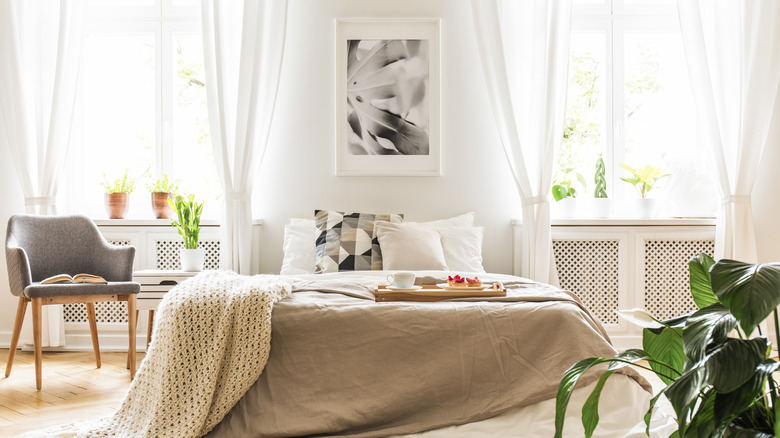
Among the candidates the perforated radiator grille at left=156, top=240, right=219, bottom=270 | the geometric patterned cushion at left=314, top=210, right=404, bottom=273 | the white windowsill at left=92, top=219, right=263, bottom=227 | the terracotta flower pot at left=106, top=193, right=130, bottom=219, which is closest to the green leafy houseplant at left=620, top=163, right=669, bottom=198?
the geometric patterned cushion at left=314, top=210, right=404, bottom=273

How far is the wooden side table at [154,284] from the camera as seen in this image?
346cm

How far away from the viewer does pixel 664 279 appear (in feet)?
12.7

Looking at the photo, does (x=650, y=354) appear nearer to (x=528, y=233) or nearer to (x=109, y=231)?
→ (x=528, y=233)

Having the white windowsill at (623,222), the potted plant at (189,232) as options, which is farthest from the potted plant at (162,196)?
the white windowsill at (623,222)

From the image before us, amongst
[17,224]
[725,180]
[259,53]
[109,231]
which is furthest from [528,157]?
[17,224]

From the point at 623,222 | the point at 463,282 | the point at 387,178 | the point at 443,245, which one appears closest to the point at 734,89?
the point at 623,222

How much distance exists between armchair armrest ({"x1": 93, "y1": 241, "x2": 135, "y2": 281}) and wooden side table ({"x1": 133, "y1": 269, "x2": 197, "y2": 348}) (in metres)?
0.08

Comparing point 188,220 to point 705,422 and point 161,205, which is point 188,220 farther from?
point 705,422

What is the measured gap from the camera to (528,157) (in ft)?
12.8

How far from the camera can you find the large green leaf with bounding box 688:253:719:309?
1062 millimetres

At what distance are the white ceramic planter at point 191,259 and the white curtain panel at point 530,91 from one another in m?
2.03

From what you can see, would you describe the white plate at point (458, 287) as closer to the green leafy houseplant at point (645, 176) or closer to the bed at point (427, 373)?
the bed at point (427, 373)

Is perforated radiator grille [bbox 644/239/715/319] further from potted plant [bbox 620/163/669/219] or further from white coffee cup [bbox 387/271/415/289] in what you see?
white coffee cup [bbox 387/271/415/289]

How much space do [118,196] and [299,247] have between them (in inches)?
53.7
